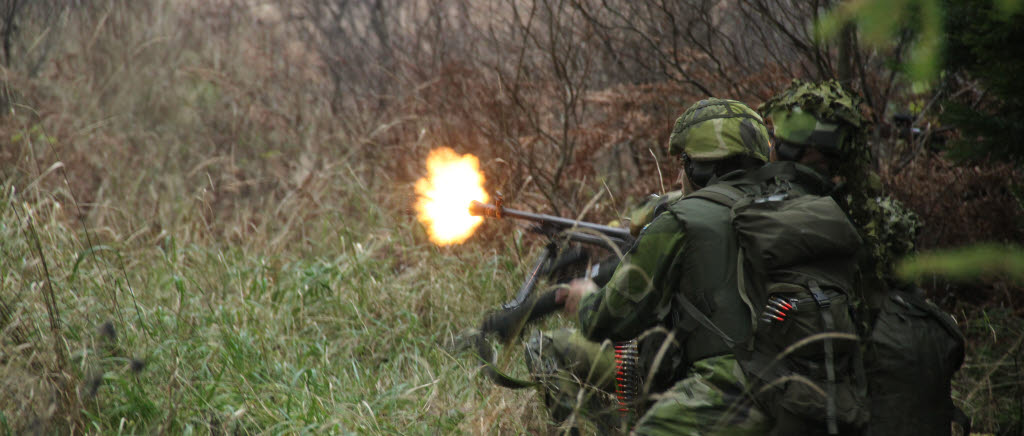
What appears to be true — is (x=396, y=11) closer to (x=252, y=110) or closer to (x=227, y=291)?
(x=252, y=110)

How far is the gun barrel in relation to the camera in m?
3.35

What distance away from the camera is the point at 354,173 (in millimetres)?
5824

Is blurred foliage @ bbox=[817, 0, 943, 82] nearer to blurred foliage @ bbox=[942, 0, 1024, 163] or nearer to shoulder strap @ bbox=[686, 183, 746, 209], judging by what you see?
blurred foliage @ bbox=[942, 0, 1024, 163]

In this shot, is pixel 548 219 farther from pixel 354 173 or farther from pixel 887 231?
pixel 354 173

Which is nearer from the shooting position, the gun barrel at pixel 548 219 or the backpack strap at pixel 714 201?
the backpack strap at pixel 714 201

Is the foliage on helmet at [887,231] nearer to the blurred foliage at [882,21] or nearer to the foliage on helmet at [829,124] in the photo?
the foliage on helmet at [829,124]

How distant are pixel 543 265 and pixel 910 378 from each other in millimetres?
1518

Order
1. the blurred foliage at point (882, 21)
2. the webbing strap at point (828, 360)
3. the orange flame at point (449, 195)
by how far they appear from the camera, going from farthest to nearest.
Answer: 1. the orange flame at point (449, 195)
2. the webbing strap at point (828, 360)
3. the blurred foliage at point (882, 21)

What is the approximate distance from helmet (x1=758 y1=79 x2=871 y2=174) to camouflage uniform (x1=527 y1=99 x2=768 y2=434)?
41 cm

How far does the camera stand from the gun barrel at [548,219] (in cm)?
335

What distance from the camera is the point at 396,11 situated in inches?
328

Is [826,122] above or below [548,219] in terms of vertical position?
above

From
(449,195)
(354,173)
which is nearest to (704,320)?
(449,195)

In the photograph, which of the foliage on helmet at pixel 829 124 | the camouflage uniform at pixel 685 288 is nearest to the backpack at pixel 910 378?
the foliage on helmet at pixel 829 124
